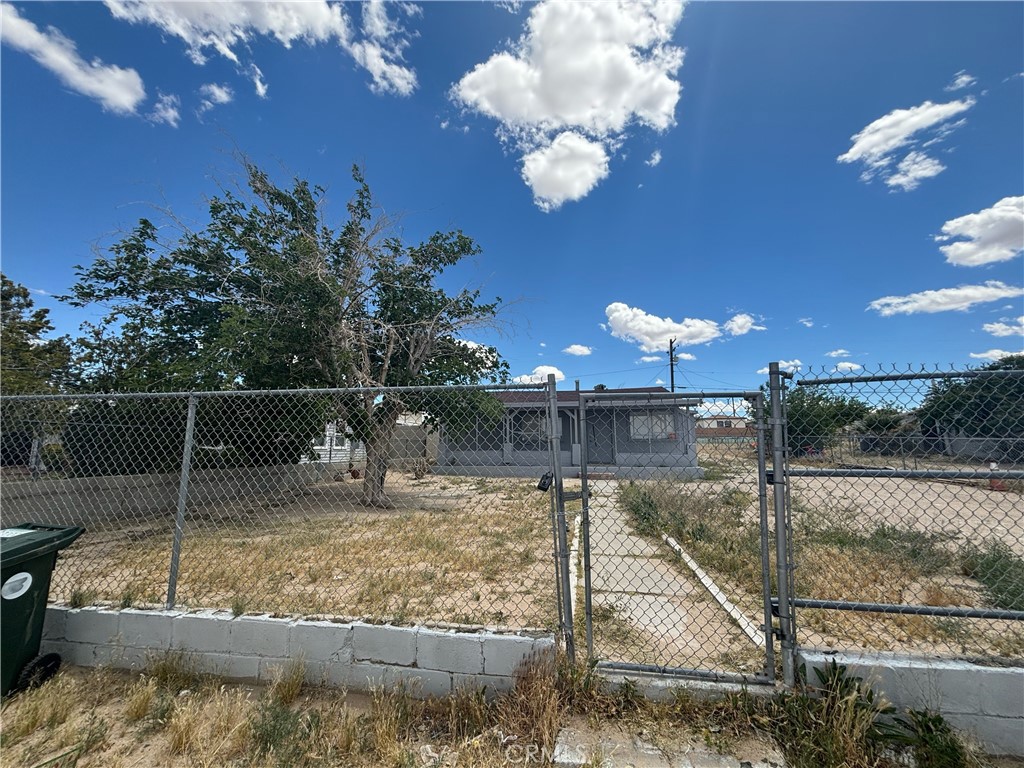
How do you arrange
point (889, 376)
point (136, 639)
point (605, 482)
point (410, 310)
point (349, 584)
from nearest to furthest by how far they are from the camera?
1. point (889, 376)
2. point (136, 639)
3. point (349, 584)
4. point (410, 310)
5. point (605, 482)

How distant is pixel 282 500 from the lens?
32.5 feet

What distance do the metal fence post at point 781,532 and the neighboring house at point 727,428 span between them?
0.45 feet

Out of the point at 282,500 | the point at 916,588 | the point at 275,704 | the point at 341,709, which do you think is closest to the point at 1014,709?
the point at 916,588

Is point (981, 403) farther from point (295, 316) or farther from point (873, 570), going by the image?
point (295, 316)

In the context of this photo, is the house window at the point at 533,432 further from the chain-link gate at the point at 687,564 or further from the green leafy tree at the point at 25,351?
the green leafy tree at the point at 25,351

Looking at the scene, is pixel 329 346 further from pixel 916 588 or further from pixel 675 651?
pixel 916 588

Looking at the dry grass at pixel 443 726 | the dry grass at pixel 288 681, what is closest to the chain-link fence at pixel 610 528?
the dry grass at pixel 443 726

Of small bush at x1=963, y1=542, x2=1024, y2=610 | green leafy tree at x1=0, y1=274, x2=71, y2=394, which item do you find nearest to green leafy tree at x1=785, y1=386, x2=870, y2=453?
small bush at x1=963, y1=542, x2=1024, y2=610

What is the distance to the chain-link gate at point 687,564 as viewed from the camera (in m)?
2.50

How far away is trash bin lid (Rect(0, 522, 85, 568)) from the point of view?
2691mm

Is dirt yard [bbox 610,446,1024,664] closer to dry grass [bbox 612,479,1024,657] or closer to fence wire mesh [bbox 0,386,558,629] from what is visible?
dry grass [bbox 612,479,1024,657]

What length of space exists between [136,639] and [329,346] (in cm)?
716

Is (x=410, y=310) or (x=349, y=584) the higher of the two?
(x=410, y=310)

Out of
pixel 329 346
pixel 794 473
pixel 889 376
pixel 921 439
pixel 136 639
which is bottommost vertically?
pixel 136 639
